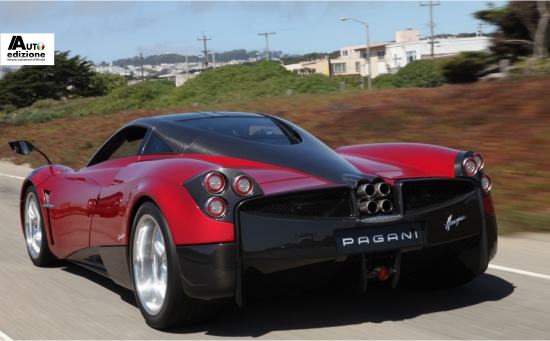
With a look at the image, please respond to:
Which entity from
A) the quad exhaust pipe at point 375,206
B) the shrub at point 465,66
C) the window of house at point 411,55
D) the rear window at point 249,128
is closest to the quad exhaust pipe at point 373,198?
the quad exhaust pipe at point 375,206

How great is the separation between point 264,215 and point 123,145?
183 centimetres

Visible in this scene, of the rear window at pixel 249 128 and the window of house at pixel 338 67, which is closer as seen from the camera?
the rear window at pixel 249 128

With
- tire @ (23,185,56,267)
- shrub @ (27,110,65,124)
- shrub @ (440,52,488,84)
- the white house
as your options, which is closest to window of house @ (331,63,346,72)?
the white house

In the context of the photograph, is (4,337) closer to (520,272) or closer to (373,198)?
(373,198)

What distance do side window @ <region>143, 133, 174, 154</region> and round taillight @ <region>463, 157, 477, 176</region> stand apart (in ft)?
5.87

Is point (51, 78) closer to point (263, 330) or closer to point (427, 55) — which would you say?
point (427, 55)

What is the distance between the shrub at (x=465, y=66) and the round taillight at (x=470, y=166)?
1629cm

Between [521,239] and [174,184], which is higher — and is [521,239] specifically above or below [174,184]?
below

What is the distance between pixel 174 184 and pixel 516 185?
6.00 metres

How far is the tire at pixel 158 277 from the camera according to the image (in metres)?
4.04

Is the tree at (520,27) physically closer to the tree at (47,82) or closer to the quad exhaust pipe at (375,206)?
the quad exhaust pipe at (375,206)

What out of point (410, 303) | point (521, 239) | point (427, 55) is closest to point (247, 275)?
point (410, 303)

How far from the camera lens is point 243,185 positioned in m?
3.94

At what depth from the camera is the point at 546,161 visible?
9633 millimetres
